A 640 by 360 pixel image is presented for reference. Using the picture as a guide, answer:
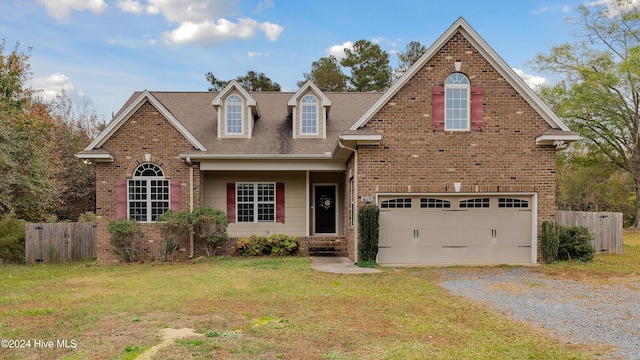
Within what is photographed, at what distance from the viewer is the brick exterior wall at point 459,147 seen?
13562 mm

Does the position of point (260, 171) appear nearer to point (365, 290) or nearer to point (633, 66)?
point (365, 290)

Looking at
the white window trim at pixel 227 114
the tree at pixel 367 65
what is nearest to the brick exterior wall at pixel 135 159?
the white window trim at pixel 227 114

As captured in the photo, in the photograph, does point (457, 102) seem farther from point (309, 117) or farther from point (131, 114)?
point (131, 114)

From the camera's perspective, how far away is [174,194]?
51.3 ft

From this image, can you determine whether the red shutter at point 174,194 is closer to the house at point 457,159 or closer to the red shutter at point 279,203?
the red shutter at point 279,203

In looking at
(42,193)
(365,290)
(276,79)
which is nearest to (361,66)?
(276,79)

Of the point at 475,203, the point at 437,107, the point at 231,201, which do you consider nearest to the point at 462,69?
the point at 437,107

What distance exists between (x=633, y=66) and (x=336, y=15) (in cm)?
2176

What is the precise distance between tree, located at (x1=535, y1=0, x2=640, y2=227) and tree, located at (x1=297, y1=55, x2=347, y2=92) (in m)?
15.2

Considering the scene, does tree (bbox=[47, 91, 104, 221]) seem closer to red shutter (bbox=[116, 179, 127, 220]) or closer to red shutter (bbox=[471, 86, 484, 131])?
red shutter (bbox=[116, 179, 127, 220])

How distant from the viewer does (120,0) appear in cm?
1608

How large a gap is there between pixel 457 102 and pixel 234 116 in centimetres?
817

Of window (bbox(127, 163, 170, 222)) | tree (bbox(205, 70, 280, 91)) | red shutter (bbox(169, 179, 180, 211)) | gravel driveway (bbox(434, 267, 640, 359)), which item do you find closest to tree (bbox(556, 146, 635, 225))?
tree (bbox(205, 70, 280, 91))

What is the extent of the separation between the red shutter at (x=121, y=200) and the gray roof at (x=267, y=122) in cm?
304
